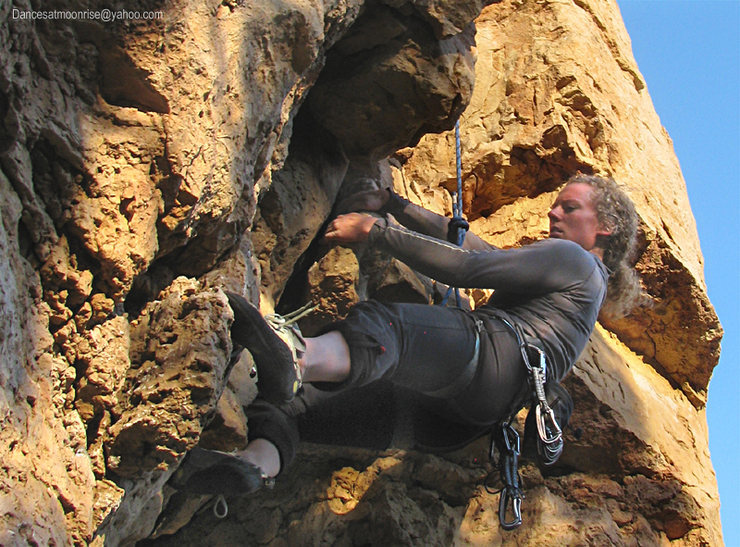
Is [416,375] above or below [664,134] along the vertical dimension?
below

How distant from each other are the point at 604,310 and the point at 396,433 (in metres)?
1.52

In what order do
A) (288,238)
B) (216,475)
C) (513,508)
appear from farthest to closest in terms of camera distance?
(288,238)
(513,508)
(216,475)

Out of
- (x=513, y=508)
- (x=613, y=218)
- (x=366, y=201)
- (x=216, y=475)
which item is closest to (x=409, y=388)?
(x=513, y=508)

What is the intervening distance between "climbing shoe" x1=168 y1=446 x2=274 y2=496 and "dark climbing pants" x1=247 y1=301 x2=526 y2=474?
1.07 ft

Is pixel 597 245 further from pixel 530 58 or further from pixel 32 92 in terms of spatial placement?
pixel 32 92

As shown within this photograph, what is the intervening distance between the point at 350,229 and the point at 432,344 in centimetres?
74

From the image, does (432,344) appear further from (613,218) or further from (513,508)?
(613,218)

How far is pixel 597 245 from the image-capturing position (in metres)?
3.75

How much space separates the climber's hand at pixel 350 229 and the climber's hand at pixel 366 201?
43 centimetres

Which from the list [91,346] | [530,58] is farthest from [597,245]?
[91,346]

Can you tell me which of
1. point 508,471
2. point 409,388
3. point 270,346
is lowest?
point 508,471

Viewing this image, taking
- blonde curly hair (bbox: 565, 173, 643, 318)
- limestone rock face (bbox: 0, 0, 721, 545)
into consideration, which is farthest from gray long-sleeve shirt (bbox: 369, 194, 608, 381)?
limestone rock face (bbox: 0, 0, 721, 545)

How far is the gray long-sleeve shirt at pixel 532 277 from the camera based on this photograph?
3.15 m

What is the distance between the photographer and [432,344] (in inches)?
117
